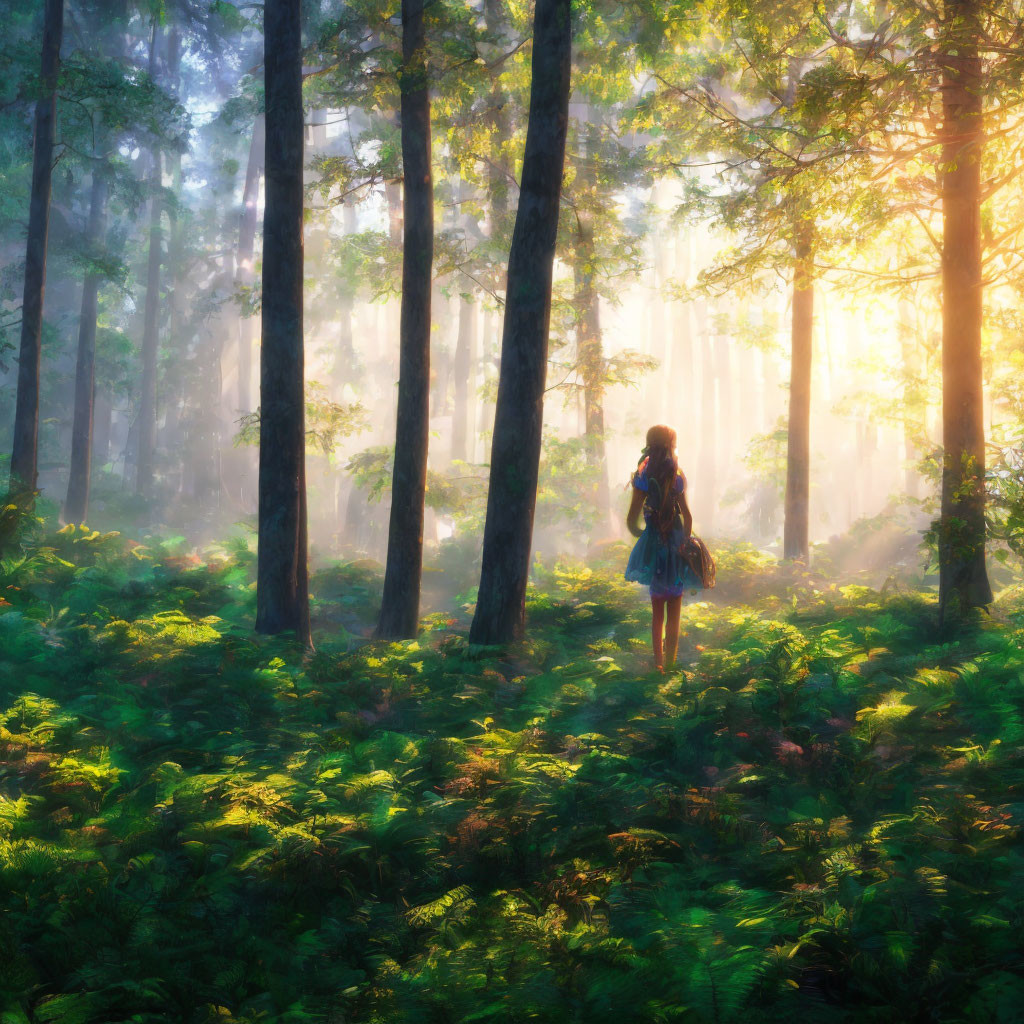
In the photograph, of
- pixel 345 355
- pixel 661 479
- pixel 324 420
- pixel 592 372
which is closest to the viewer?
pixel 661 479

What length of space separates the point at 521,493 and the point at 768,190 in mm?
4793

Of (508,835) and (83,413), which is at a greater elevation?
(83,413)

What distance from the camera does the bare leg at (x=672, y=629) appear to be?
6926mm

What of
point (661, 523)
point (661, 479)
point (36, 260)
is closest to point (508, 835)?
point (661, 523)

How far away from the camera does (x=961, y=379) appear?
27.0ft

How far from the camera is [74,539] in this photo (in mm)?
14023

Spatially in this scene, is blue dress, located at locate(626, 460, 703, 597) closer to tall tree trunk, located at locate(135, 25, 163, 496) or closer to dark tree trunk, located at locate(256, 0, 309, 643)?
dark tree trunk, located at locate(256, 0, 309, 643)

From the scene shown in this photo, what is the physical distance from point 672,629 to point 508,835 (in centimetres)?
364

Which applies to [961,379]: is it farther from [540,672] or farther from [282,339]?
[282,339]

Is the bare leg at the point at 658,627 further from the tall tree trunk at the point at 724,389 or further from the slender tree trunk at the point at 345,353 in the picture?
the tall tree trunk at the point at 724,389

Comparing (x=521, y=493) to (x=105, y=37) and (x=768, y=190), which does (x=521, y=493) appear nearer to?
(x=768, y=190)

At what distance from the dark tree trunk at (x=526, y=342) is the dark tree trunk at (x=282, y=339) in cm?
229

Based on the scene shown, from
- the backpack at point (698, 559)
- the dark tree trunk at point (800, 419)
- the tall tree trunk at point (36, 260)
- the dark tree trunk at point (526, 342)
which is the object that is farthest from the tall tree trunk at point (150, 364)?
the backpack at point (698, 559)

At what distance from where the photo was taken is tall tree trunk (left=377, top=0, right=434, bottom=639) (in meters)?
9.28
